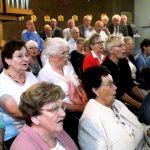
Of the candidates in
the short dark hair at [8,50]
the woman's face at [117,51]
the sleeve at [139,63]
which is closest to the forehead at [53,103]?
the short dark hair at [8,50]

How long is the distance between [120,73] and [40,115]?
6.22 feet

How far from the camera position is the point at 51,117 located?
1662 millimetres

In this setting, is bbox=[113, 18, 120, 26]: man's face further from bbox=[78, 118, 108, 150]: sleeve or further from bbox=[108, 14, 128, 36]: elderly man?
bbox=[78, 118, 108, 150]: sleeve

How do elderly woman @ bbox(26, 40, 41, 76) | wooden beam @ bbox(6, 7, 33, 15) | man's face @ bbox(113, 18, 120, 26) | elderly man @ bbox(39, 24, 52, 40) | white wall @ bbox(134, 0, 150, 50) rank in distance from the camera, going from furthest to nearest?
white wall @ bbox(134, 0, 150, 50) → man's face @ bbox(113, 18, 120, 26) → elderly man @ bbox(39, 24, 52, 40) → elderly woman @ bbox(26, 40, 41, 76) → wooden beam @ bbox(6, 7, 33, 15)

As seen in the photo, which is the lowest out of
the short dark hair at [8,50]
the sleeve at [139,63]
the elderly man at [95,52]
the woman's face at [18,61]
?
the sleeve at [139,63]

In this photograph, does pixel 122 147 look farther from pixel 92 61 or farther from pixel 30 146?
pixel 92 61

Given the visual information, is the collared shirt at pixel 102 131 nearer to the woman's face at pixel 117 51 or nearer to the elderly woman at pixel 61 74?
the elderly woman at pixel 61 74

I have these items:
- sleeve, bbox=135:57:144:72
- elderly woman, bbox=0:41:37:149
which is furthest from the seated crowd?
sleeve, bbox=135:57:144:72

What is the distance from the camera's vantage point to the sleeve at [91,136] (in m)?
2.09

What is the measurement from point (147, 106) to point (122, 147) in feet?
2.15

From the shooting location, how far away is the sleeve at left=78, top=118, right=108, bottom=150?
2086 millimetres

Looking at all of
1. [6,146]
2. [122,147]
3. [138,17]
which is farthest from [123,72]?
[138,17]

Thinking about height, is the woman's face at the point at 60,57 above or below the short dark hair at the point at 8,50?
below

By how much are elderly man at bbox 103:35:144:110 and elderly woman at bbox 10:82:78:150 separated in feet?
5.48
